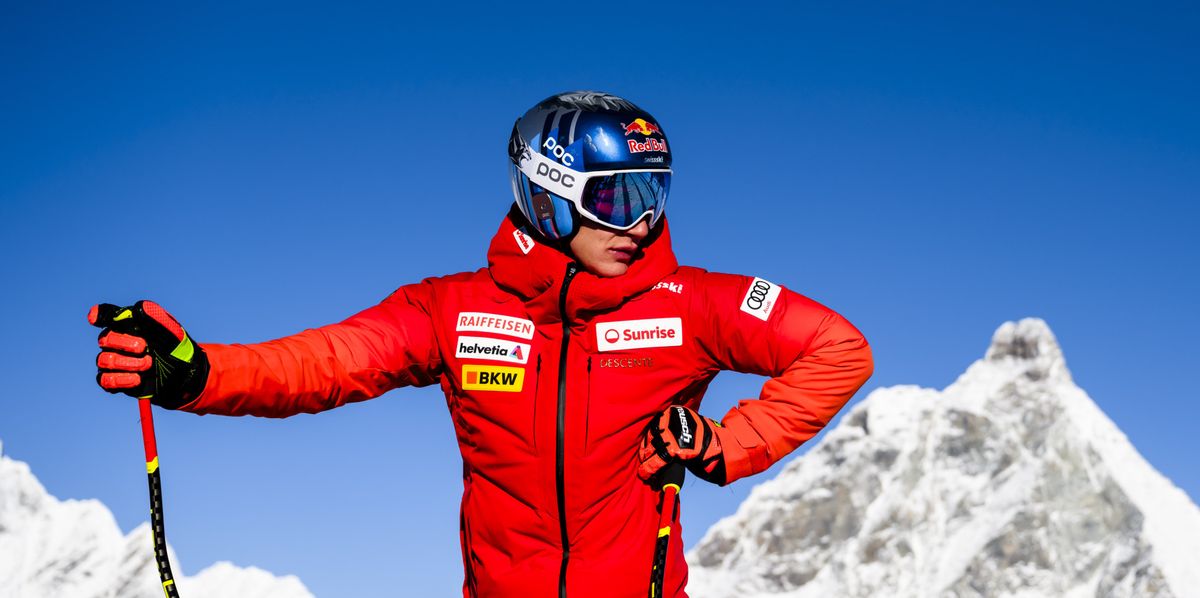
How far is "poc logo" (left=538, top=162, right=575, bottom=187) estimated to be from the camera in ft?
22.4

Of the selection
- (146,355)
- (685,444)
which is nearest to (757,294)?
(685,444)

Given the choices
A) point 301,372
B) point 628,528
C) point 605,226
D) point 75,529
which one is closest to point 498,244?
point 605,226

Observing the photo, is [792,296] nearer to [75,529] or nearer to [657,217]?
[657,217]

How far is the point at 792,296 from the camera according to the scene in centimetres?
690

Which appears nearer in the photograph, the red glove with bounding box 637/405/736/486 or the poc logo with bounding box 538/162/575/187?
the red glove with bounding box 637/405/736/486

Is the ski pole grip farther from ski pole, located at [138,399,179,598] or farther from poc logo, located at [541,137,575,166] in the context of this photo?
ski pole, located at [138,399,179,598]

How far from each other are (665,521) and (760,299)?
1.27m

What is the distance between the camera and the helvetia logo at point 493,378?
681 cm

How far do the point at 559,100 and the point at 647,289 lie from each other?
1.18 m

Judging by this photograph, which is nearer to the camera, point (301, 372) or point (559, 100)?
point (301, 372)

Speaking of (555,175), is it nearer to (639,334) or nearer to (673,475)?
(639,334)

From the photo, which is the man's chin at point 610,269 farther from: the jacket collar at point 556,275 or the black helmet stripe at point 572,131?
the black helmet stripe at point 572,131

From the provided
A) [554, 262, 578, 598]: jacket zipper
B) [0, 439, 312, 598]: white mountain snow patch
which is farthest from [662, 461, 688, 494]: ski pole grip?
[0, 439, 312, 598]: white mountain snow patch

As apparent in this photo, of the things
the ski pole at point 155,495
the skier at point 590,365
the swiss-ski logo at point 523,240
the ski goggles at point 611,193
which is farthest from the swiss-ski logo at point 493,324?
the ski pole at point 155,495
